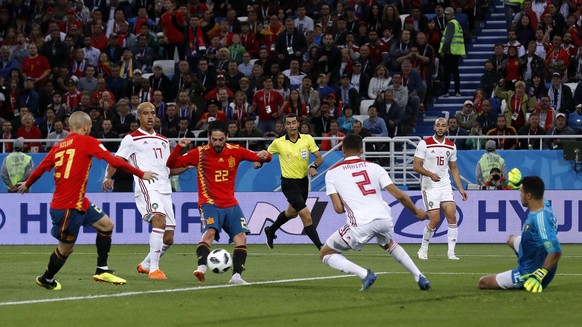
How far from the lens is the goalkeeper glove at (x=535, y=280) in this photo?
13.0 metres

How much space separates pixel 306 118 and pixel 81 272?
1111 centimetres

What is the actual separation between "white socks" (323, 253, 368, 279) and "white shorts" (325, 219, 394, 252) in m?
0.13

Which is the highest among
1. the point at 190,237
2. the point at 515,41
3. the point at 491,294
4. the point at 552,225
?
the point at 515,41

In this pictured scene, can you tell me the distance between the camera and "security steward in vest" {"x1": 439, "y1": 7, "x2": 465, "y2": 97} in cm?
2978

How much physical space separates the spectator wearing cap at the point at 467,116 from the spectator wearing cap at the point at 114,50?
1004 cm

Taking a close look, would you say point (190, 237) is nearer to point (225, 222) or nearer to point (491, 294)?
point (225, 222)

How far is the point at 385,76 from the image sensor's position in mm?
29234

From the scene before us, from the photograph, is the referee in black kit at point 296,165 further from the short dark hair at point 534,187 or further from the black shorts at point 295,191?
the short dark hair at point 534,187

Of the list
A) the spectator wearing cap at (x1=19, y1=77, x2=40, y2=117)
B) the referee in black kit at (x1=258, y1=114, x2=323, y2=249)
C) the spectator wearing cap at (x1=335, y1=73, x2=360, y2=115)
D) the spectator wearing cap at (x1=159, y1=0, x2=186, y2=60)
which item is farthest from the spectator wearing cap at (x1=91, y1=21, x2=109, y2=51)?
the referee in black kit at (x1=258, y1=114, x2=323, y2=249)

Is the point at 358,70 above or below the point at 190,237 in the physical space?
above

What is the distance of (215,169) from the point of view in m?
15.1

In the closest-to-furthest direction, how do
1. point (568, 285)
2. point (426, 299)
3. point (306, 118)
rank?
1. point (426, 299)
2. point (568, 285)
3. point (306, 118)

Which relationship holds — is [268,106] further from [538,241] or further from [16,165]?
[538,241]

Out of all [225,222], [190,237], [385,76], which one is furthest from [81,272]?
[385,76]
